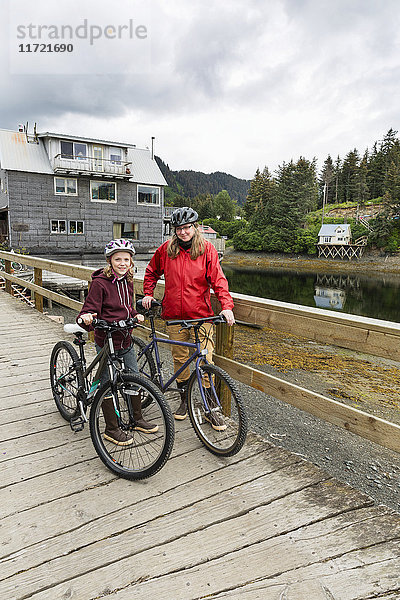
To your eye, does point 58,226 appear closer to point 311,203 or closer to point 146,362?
point 146,362

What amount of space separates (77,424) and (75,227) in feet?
78.0

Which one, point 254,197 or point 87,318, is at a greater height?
point 254,197

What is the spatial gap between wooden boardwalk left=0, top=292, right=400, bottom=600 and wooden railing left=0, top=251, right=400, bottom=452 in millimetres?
450

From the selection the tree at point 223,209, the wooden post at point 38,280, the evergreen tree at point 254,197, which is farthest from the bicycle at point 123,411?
the tree at point 223,209

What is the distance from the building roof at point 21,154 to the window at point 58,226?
10.1ft

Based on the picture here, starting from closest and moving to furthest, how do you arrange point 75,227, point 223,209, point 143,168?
point 75,227, point 143,168, point 223,209

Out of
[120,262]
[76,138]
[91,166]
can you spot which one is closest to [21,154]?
[76,138]

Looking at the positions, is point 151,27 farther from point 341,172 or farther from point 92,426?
point 341,172

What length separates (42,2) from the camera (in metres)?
Answer: 9.03

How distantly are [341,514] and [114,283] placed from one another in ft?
6.96

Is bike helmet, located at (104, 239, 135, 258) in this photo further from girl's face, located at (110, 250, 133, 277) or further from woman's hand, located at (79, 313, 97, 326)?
woman's hand, located at (79, 313, 97, 326)

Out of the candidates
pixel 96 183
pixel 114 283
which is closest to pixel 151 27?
pixel 114 283

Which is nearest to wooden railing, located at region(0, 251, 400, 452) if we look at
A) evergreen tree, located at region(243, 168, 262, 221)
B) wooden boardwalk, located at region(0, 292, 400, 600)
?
wooden boardwalk, located at region(0, 292, 400, 600)

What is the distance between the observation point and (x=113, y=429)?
2734 millimetres
